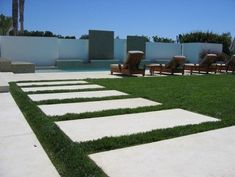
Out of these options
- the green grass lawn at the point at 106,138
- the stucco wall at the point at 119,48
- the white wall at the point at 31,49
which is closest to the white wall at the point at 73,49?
the white wall at the point at 31,49

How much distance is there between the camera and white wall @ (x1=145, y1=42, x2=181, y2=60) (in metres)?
25.6

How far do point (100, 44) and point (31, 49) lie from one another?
4643 mm

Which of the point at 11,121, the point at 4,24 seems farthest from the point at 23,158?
the point at 4,24

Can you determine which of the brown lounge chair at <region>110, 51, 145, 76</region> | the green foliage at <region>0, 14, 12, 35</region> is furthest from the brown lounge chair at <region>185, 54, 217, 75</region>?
the green foliage at <region>0, 14, 12, 35</region>

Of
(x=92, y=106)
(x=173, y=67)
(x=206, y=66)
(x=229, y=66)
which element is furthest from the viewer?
(x=229, y=66)

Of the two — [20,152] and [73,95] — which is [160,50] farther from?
[20,152]

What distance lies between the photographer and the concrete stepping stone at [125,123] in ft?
15.6

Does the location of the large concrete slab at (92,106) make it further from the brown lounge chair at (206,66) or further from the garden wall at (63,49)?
the garden wall at (63,49)

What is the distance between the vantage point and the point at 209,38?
102 feet

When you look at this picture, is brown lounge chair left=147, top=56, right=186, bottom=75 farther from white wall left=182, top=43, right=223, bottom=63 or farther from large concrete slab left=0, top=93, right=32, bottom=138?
white wall left=182, top=43, right=223, bottom=63

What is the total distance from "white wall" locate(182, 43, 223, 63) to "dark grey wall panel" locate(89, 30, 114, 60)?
6.90 metres

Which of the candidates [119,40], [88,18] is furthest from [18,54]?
[88,18]

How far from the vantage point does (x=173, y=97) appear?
26.8 feet

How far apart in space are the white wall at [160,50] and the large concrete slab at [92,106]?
18.3 meters
